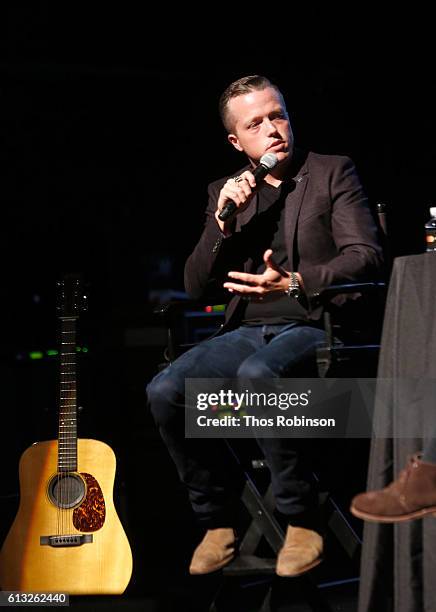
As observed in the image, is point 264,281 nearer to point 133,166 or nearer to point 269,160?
point 269,160

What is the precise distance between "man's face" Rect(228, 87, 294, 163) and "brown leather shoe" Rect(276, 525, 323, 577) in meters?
1.24

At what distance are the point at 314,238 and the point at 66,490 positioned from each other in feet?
4.02

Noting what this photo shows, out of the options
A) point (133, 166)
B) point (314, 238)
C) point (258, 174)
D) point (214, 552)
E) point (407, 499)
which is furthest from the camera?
point (133, 166)

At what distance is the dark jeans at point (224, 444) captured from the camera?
7.33 feet

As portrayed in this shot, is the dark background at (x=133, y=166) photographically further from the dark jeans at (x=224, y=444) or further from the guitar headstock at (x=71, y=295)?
the dark jeans at (x=224, y=444)

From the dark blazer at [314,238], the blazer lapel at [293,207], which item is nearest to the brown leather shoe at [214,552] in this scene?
the dark blazer at [314,238]

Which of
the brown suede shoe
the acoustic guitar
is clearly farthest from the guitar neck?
the brown suede shoe

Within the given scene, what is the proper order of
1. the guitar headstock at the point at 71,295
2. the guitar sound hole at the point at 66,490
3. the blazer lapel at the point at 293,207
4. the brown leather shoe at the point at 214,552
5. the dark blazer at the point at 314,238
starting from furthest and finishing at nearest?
the guitar headstock at the point at 71,295 → the guitar sound hole at the point at 66,490 → the blazer lapel at the point at 293,207 → the dark blazer at the point at 314,238 → the brown leather shoe at the point at 214,552

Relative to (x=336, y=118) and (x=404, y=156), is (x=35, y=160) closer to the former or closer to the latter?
(x=336, y=118)

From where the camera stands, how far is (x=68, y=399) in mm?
2789

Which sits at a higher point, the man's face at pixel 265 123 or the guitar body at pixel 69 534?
the man's face at pixel 265 123

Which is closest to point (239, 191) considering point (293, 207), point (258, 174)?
point (258, 174)

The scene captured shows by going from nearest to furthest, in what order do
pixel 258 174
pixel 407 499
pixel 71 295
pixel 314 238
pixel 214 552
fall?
pixel 407 499 → pixel 214 552 → pixel 258 174 → pixel 314 238 → pixel 71 295

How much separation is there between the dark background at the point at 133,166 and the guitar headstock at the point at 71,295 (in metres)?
0.26
